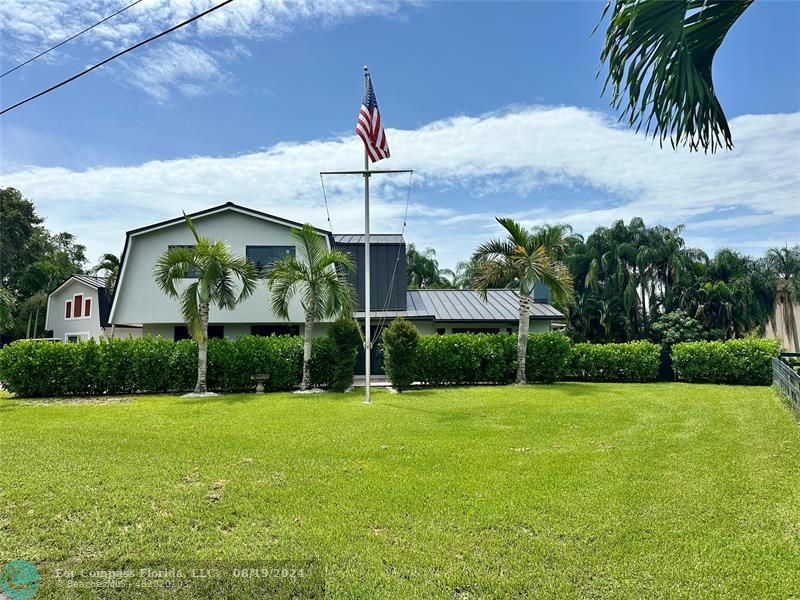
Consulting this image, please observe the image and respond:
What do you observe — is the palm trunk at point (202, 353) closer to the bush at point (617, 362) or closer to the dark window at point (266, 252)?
the dark window at point (266, 252)

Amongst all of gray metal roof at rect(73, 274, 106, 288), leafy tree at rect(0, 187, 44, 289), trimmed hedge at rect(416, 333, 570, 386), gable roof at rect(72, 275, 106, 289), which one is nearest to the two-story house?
trimmed hedge at rect(416, 333, 570, 386)

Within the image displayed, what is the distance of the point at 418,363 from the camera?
15.9 metres

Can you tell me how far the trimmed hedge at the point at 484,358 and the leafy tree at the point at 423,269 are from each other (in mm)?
20992

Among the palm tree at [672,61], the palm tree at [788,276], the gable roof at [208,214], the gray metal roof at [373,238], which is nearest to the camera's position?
the palm tree at [672,61]

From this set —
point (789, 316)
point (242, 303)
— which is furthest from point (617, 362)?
point (789, 316)

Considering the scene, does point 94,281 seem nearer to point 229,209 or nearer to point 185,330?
point 185,330

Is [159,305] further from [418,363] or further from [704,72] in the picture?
[704,72]

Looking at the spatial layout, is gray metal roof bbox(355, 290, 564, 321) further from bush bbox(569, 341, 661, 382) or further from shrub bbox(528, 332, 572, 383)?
shrub bbox(528, 332, 572, 383)

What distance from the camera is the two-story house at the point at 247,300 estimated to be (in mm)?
18203

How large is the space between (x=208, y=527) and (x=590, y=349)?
16213mm

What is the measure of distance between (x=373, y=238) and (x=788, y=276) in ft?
90.8

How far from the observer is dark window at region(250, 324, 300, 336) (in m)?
19.2

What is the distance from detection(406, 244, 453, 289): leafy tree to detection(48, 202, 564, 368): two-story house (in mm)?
16736

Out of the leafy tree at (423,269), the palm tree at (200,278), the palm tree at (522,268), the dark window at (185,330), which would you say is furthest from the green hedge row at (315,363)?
the leafy tree at (423,269)
